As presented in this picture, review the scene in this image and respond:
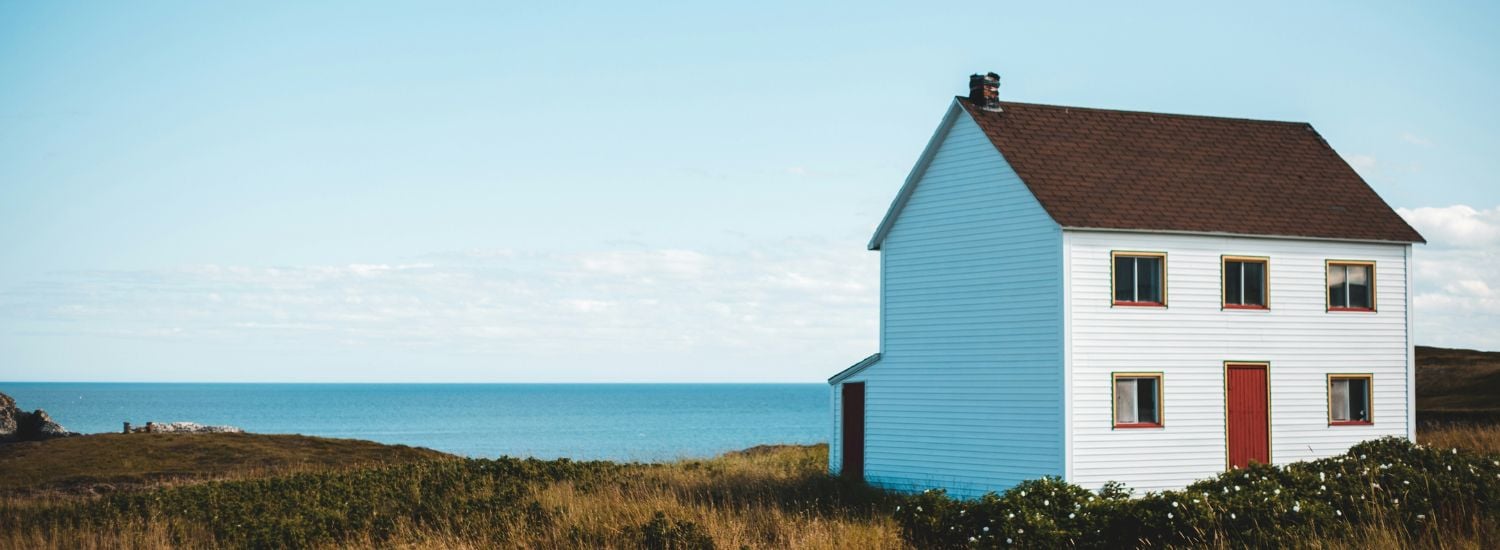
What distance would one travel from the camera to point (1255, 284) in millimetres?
27031

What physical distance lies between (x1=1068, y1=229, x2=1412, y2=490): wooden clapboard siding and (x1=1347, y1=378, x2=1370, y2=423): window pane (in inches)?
7.2

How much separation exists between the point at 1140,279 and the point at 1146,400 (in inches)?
93.7

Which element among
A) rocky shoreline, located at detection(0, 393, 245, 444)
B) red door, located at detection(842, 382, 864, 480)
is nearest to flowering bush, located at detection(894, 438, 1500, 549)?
red door, located at detection(842, 382, 864, 480)

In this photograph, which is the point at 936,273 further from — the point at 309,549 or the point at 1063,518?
the point at 309,549

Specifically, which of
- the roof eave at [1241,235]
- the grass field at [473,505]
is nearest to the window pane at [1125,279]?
the roof eave at [1241,235]

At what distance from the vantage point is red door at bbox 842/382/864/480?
30.3 metres

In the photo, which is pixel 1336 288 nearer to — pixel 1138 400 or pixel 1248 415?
pixel 1248 415

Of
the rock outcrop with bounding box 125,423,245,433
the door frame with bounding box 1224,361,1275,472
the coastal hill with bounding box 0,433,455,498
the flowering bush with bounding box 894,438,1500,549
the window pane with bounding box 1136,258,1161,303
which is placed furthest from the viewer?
the rock outcrop with bounding box 125,423,245,433

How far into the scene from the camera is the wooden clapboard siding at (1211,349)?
25.3 metres

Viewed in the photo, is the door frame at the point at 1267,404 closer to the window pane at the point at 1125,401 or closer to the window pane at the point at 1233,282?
the window pane at the point at 1233,282

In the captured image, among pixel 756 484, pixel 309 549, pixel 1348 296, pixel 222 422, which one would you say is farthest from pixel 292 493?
pixel 222 422

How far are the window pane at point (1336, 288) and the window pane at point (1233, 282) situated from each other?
2.26 m

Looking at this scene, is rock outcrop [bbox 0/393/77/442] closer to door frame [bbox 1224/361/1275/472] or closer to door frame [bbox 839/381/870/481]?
door frame [bbox 839/381/870/481]

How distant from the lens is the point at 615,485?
2589 cm
